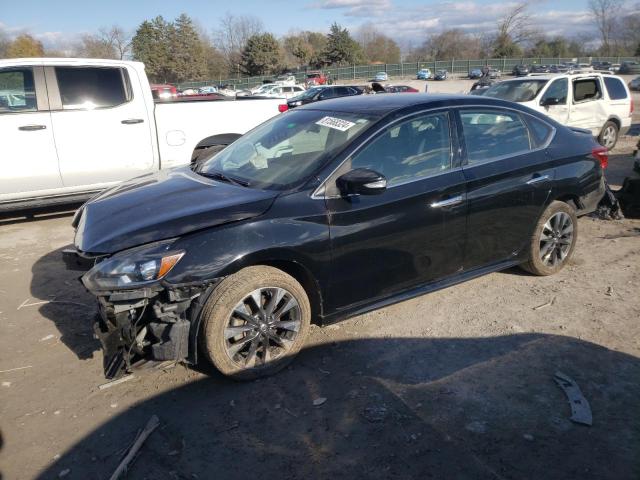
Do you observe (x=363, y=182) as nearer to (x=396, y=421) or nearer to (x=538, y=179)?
(x=396, y=421)

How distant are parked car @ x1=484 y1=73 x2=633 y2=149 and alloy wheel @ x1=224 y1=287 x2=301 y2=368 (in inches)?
370

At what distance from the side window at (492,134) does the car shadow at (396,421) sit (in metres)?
1.57

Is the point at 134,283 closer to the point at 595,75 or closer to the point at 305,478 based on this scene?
the point at 305,478

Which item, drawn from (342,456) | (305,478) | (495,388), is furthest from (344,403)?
(495,388)

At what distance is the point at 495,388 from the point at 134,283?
7.61 ft

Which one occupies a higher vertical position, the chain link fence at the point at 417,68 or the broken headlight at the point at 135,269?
the chain link fence at the point at 417,68

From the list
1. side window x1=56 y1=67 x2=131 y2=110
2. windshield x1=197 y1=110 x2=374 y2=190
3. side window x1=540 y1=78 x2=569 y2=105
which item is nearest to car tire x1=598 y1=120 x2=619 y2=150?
side window x1=540 y1=78 x2=569 y2=105

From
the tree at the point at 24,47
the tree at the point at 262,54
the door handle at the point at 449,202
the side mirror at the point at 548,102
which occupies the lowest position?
the door handle at the point at 449,202

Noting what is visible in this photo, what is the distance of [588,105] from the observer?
11555 millimetres

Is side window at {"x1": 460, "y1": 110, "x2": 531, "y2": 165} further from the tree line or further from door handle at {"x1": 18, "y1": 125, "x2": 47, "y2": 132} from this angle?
the tree line

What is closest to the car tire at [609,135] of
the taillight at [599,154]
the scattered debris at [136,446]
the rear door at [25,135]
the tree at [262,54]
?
the taillight at [599,154]

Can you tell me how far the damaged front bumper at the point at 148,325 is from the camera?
9.74 feet

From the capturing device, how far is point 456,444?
2.73 meters

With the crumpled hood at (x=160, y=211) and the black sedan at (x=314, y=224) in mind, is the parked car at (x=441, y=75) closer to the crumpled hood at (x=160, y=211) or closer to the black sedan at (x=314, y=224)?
the black sedan at (x=314, y=224)
